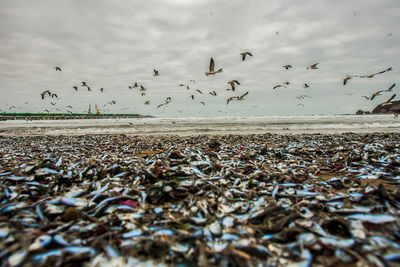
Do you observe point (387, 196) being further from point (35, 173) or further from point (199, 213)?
point (35, 173)

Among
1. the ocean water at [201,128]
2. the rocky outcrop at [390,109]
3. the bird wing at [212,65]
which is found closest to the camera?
the bird wing at [212,65]

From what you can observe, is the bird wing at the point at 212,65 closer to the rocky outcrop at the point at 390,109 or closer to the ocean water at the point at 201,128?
the ocean water at the point at 201,128

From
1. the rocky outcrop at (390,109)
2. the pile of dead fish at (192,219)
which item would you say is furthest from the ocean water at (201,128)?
the rocky outcrop at (390,109)

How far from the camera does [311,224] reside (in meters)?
2.54

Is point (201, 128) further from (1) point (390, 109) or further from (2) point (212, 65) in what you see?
(1) point (390, 109)

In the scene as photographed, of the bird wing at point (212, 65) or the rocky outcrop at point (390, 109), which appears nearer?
the bird wing at point (212, 65)

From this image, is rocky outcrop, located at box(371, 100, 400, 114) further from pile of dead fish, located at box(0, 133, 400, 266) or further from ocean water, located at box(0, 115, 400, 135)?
pile of dead fish, located at box(0, 133, 400, 266)

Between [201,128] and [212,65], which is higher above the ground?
[212,65]

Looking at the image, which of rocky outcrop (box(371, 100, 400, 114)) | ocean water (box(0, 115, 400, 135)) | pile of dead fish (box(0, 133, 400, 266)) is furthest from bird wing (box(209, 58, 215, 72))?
rocky outcrop (box(371, 100, 400, 114))

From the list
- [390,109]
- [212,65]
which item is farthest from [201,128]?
[390,109]

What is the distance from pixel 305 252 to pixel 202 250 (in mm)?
1027

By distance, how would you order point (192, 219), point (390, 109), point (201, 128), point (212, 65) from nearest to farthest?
1. point (192, 219)
2. point (212, 65)
3. point (201, 128)
4. point (390, 109)

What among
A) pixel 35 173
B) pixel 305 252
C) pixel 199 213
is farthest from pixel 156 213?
pixel 35 173

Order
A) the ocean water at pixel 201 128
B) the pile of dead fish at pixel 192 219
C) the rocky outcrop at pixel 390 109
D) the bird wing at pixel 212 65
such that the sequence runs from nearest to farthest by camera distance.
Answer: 1. the pile of dead fish at pixel 192 219
2. the bird wing at pixel 212 65
3. the ocean water at pixel 201 128
4. the rocky outcrop at pixel 390 109
